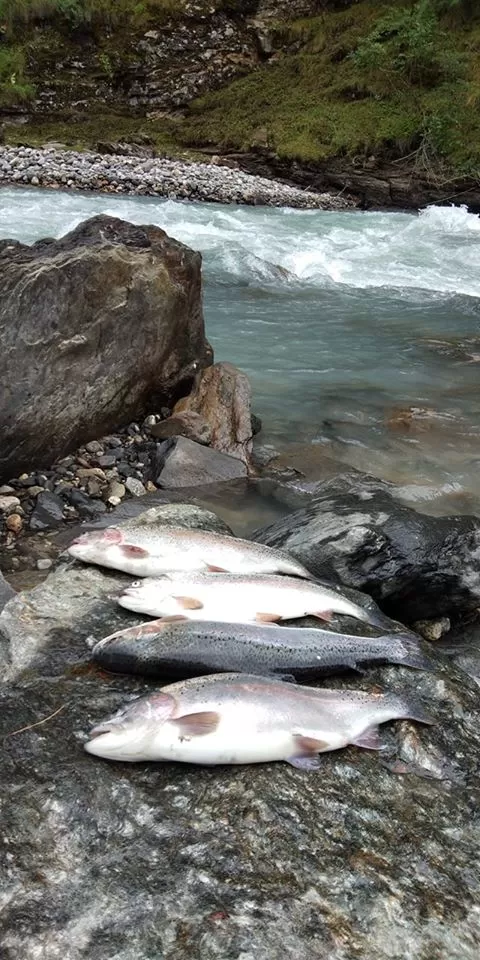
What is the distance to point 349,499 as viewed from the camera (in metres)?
5.16

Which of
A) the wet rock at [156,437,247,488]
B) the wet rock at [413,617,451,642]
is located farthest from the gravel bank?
the wet rock at [413,617,451,642]

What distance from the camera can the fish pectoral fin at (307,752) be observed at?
2381 mm

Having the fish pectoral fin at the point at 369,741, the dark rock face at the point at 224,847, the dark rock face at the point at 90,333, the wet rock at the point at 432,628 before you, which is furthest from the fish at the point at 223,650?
the dark rock face at the point at 90,333

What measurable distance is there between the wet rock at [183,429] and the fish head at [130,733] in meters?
5.04

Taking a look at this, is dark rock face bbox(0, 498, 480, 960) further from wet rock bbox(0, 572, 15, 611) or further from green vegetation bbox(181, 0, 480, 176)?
green vegetation bbox(181, 0, 480, 176)

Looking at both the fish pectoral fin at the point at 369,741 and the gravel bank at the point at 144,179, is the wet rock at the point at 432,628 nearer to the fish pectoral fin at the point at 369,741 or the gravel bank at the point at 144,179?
the fish pectoral fin at the point at 369,741

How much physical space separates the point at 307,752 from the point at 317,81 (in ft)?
132

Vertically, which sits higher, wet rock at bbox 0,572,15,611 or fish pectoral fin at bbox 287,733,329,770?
fish pectoral fin at bbox 287,733,329,770

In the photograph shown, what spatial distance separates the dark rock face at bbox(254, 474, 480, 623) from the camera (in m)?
4.50

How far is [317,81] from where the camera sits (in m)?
36.6

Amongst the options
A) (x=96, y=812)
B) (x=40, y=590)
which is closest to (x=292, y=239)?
(x=40, y=590)

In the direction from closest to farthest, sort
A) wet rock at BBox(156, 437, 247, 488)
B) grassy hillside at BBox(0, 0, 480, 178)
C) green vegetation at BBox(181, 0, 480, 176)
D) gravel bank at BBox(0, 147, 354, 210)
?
1. wet rock at BBox(156, 437, 247, 488)
2. gravel bank at BBox(0, 147, 354, 210)
3. green vegetation at BBox(181, 0, 480, 176)
4. grassy hillside at BBox(0, 0, 480, 178)

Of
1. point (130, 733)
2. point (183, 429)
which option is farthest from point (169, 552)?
point (183, 429)

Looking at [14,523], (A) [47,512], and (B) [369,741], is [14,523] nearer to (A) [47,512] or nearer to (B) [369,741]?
(A) [47,512]
